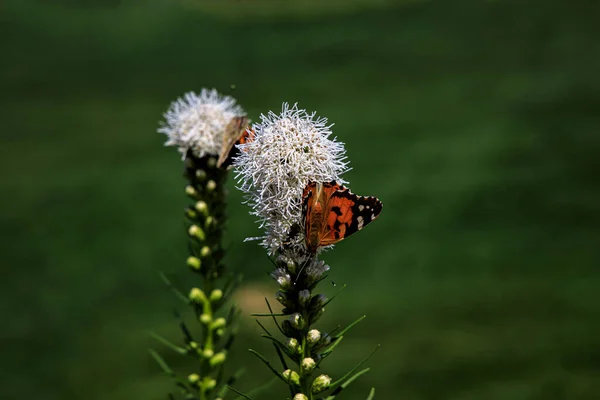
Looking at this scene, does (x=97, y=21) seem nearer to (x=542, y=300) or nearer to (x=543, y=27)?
(x=543, y=27)

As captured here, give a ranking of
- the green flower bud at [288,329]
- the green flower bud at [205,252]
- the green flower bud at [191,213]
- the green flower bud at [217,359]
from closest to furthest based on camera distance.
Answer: the green flower bud at [288,329], the green flower bud at [217,359], the green flower bud at [205,252], the green flower bud at [191,213]

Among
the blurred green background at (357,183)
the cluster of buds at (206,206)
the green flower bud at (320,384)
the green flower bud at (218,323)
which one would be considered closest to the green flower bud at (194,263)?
the cluster of buds at (206,206)

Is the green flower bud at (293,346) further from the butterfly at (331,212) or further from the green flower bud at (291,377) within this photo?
the butterfly at (331,212)

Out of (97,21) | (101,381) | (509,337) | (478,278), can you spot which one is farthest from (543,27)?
(101,381)

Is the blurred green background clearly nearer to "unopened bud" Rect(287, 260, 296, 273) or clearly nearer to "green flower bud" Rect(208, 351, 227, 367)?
"green flower bud" Rect(208, 351, 227, 367)

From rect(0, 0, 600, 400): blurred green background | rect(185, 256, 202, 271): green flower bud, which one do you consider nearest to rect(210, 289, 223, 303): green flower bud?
rect(185, 256, 202, 271): green flower bud

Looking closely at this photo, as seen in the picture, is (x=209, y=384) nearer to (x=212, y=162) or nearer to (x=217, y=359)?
(x=217, y=359)

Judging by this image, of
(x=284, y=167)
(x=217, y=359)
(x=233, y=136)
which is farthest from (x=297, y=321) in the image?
(x=233, y=136)
